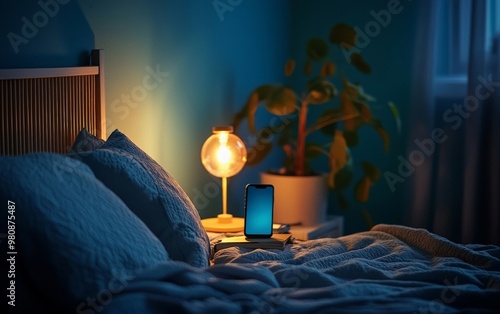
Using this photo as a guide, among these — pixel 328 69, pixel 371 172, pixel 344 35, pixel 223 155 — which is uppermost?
pixel 344 35

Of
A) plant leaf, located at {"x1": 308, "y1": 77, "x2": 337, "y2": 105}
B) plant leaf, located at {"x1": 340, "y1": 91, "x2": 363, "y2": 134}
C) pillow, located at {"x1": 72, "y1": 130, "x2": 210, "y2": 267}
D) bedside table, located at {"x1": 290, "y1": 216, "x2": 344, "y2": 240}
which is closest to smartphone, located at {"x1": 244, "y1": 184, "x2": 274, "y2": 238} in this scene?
pillow, located at {"x1": 72, "y1": 130, "x2": 210, "y2": 267}

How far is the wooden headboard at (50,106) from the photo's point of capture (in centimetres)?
230

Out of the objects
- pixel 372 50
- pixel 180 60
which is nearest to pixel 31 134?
pixel 180 60

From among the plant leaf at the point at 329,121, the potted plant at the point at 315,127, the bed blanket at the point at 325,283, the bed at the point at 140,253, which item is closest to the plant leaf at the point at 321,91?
the potted plant at the point at 315,127

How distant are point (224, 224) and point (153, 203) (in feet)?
3.01

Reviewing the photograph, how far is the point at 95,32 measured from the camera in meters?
2.77

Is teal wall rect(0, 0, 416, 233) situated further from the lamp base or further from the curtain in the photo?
the lamp base

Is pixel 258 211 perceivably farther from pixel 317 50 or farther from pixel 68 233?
pixel 317 50

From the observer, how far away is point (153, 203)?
219cm

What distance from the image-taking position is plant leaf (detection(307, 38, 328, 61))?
3.70 meters

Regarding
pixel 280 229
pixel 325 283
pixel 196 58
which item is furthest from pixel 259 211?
pixel 196 58

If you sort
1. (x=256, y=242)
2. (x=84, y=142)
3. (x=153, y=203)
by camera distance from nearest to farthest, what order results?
(x=153, y=203)
(x=84, y=142)
(x=256, y=242)

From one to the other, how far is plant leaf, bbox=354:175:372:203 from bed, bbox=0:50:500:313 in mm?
1168

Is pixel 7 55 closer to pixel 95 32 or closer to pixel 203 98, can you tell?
pixel 95 32
